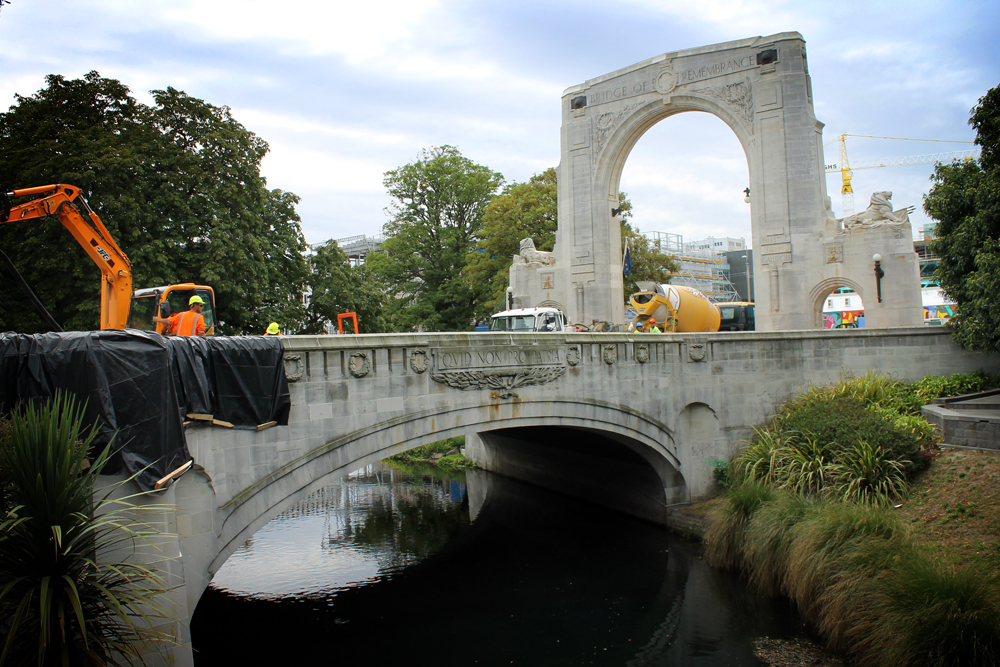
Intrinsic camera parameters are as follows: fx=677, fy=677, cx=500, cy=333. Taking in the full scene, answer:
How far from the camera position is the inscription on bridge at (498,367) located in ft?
37.4

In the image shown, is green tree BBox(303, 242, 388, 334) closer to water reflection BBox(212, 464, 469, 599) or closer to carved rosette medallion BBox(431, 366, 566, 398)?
water reflection BBox(212, 464, 469, 599)

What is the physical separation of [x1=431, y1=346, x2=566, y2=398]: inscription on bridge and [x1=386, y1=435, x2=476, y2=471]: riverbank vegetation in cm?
1358

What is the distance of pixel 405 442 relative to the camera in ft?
35.3

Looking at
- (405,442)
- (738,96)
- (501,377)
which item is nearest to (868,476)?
(501,377)

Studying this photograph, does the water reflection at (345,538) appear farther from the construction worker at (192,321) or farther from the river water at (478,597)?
the construction worker at (192,321)

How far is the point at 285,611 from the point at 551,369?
21.4ft

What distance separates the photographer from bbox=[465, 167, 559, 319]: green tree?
3111 centimetres

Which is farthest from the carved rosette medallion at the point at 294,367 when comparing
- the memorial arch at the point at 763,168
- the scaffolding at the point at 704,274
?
the scaffolding at the point at 704,274

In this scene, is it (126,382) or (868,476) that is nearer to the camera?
(126,382)

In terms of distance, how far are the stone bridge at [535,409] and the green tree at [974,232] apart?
1.77 metres

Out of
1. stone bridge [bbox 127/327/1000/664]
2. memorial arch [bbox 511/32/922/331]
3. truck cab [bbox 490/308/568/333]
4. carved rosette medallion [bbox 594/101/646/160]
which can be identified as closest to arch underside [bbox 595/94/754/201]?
memorial arch [bbox 511/32/922/331]

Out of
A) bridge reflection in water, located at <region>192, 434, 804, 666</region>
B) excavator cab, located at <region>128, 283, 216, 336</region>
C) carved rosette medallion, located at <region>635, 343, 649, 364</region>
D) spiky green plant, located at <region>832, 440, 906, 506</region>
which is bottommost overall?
bridge reflection in water, located at <region>192, 434, 804, 666</region>

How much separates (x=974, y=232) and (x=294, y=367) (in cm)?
1501

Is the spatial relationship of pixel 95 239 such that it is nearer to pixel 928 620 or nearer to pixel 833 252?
pixel 928 620
